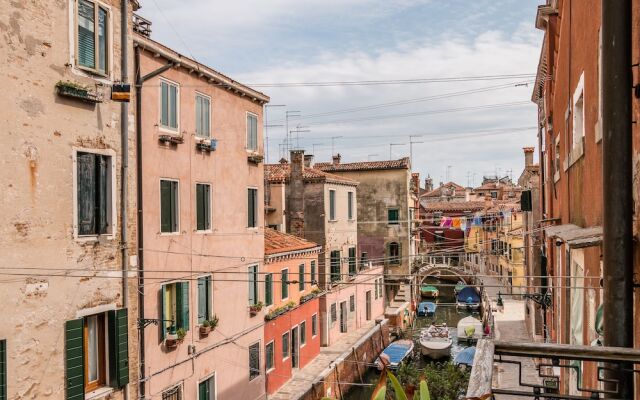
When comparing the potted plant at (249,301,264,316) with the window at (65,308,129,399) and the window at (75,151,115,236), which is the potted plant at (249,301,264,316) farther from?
the window at (75,151,115,236)

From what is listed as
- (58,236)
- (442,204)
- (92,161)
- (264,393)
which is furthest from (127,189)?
(442,204)

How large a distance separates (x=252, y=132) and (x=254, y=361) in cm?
749

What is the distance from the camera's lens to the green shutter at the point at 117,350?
1085 cm

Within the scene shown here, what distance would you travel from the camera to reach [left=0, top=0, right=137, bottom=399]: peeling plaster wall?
29.3 ft

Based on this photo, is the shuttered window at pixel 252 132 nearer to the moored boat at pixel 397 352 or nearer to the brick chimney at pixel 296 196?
the brick chimney at pixel 296 196

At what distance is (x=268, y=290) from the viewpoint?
19938 mm

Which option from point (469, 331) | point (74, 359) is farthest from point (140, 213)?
point (469, 331)

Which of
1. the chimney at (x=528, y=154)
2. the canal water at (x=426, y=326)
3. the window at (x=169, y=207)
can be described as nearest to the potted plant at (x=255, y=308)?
the canal water at (x=426, y=326)

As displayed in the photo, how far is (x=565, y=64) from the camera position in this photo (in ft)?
34.2

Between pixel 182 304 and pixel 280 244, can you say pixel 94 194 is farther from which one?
pixel 280 244

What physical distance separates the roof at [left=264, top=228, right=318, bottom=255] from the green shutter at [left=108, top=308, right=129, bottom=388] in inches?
338

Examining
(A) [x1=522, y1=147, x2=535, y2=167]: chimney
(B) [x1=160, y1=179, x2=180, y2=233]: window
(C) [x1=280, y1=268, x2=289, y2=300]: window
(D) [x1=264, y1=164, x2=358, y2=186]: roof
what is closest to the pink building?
(B) [x1=160, y1=179, x2=180, y2=233]: window

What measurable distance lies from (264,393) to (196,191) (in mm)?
7957

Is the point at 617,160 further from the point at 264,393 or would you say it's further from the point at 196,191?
the point at 264,393
